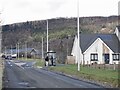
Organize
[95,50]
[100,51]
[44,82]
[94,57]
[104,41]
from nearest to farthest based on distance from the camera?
[44,82] < [104,41] < [100,51] < [95,50] < [94,57]

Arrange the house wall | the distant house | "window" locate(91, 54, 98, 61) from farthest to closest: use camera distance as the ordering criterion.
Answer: "window" locate(91, 54, 98, 61) < the house wall < the distant house

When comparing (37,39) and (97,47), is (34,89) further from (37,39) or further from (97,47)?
(37,39)

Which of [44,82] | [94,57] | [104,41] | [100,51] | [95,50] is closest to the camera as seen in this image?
[44,82]

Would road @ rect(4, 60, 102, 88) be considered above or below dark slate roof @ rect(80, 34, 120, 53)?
below

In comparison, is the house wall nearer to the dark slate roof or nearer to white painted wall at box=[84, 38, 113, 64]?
white painted wall at box=[84, 38, 113, 64]

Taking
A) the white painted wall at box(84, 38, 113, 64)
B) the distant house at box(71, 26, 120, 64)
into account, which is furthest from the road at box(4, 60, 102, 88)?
the white painted wall at box(84, 38, 113, 64)

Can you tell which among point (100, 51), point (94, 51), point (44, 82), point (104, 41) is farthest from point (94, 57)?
point (44, 82)

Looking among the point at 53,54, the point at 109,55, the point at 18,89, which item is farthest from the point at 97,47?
the point at 18,89

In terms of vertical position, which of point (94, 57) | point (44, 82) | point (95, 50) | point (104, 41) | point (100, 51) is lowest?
point (44, 82)


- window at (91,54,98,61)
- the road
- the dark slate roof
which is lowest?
the road

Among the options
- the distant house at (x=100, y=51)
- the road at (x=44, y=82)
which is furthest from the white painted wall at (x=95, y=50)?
the road at (x=44, y=82)

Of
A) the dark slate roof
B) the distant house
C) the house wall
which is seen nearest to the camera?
the distant house

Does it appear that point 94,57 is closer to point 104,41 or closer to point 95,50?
point 95,50

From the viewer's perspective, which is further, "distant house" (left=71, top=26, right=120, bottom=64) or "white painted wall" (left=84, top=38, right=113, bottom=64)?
"white painted wall" (left=84, top=38, right=113, bottom=64)
